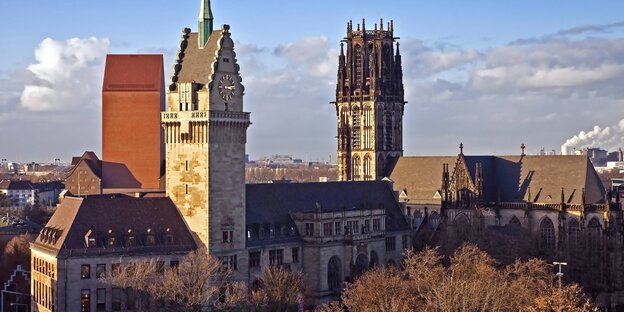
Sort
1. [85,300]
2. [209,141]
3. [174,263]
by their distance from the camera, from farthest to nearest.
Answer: [209,141]
[174,263]
[85,300]

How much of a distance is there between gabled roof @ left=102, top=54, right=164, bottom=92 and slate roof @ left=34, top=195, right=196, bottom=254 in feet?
105

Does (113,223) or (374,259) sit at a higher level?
(113,223)

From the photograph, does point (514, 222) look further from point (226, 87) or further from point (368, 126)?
point (226, 87)

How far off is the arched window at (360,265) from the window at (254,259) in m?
13.8

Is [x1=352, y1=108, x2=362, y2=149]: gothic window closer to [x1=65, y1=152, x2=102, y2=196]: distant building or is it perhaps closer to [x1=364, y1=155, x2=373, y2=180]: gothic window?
[x1=364, y1=155, x2=373, y2=180]: gothic window

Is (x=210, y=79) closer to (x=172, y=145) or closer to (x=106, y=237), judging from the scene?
(x=172, y=145)

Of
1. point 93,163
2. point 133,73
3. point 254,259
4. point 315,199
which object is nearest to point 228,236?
point 254,259

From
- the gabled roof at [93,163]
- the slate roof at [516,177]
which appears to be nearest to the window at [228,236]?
the gabled roof at [93,163]

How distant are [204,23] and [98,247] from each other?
26633 mm

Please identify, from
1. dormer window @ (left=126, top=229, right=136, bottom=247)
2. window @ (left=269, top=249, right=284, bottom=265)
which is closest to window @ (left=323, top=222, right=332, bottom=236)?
window @ (left=269, top=249, right=284, bottom=265)

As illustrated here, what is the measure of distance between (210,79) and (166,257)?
18.8m

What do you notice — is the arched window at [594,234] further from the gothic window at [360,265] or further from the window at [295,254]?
the window at [295,254]

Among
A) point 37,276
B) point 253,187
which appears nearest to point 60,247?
point 37,276

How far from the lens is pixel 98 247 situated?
318ft
